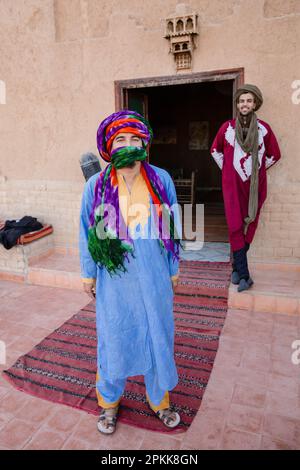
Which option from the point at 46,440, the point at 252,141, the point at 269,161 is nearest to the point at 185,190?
the point at 269,161

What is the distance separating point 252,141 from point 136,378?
7.94 feet

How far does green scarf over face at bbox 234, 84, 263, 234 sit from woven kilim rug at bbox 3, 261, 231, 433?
966 millimetres

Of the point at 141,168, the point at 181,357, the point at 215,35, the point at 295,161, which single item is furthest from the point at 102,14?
the point at 181,357

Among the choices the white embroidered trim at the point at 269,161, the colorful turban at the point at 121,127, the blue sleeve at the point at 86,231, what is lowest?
the blue sleeve at the point at 86,231

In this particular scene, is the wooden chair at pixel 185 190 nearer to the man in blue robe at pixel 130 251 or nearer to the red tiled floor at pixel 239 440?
the man in blue robe at pixel 130 251

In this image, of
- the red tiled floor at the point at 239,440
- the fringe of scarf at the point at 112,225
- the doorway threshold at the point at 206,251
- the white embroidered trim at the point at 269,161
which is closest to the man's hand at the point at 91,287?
the fringe of scarf at the point at 112,225

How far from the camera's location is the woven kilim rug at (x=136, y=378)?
8.71 feet

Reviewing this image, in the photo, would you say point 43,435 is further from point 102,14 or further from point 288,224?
point 102,14

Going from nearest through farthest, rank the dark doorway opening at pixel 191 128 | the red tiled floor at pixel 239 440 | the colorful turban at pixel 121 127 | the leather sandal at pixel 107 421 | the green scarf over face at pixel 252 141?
1. the colorful turban at pixel 121 127
2. the red tiled floor at pixel 239 440
3. the leather sandal at pixel 107 421
4. the green scarf over face at pixel 252 141
5. the dark doorway opening at pixel 191 128

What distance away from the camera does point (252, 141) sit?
3.65 meters

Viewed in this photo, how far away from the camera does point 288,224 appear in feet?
14.6

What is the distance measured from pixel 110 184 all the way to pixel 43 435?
165 centimetres

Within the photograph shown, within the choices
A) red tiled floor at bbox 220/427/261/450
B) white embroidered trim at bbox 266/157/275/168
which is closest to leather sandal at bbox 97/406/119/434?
red tiled floor at bbox 220/427/261/450

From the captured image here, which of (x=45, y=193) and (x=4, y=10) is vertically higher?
(x=4, y=10)
